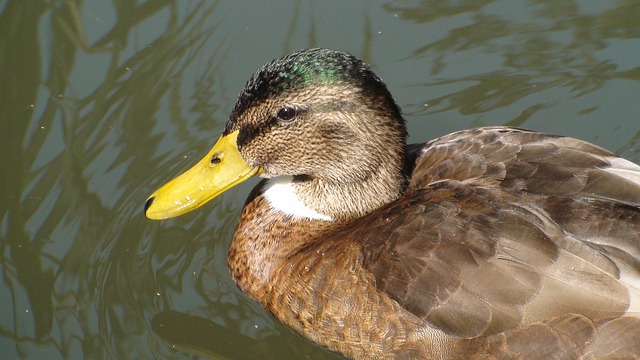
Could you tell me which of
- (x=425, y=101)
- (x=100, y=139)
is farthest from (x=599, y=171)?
(x=100, y=139)

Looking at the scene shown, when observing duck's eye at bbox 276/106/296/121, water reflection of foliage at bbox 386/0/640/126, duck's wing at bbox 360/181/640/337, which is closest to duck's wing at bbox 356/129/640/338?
duck's wing at bbox 360/181/640/337

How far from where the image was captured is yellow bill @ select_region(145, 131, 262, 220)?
5.73 metres

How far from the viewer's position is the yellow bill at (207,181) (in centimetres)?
573

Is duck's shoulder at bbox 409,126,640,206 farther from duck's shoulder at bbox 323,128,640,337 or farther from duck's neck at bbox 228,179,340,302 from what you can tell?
duck's neck at bbox 228,179,340,302

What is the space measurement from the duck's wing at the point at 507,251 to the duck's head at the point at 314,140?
1.18ft

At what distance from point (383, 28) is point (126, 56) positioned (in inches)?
80.4

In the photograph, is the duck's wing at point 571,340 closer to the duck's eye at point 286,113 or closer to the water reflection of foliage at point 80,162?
the duck's eye at point 286,113

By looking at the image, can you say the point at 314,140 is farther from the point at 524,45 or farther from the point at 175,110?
the point at 524,45

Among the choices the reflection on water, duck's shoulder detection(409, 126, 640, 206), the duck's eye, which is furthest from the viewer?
the reflection on water

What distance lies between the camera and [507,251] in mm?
5020

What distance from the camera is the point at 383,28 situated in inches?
311

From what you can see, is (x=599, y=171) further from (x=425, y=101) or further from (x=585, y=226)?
(x=425, y=101)

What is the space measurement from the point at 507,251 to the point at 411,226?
21.4 inches

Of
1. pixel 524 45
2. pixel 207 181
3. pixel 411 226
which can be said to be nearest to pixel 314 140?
pixel 207 181
